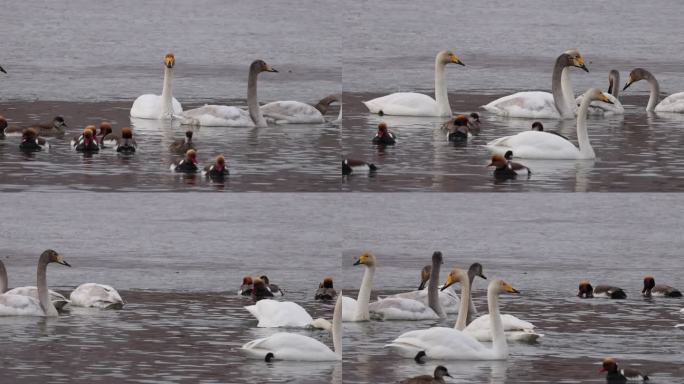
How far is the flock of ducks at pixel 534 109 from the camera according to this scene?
19.3 m

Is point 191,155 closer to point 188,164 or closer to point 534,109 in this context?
point 188,164

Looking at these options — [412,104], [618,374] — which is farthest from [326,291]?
[618,374]

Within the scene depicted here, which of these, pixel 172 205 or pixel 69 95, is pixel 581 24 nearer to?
pixel 172 205

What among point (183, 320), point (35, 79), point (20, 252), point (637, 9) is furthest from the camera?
point (637, 9)

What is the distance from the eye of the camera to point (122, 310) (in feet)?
58.7

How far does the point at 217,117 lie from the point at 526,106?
3849mm

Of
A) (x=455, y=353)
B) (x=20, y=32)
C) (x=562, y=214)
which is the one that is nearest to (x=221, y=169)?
(x=455, y=353)

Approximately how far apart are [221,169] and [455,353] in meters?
3.83

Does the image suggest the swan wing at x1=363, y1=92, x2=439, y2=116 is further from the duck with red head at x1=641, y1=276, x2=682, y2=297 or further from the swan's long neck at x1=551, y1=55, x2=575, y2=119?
the duck with red head at x1=641, y1=276, x2=682, y2=297

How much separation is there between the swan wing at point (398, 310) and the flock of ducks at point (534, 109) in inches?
66.6

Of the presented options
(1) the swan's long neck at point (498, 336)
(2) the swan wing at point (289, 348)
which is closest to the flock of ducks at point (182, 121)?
(2) the swan wing at point (289, 348)

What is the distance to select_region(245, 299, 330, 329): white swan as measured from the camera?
16891mm

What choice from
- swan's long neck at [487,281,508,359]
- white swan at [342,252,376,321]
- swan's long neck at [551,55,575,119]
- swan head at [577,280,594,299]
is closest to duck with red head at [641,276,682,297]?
swan head at [577,280,594,299]

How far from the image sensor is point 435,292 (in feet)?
59.3
